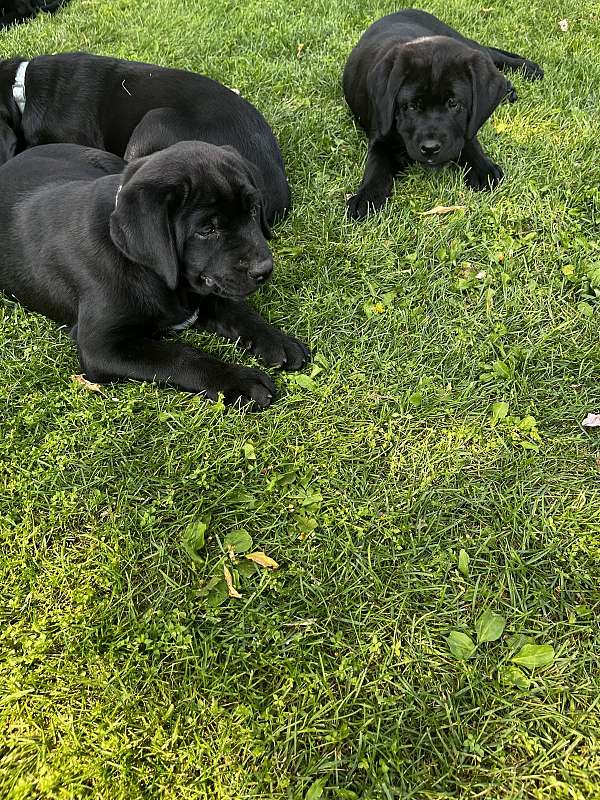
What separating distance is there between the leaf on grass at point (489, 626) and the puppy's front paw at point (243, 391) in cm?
122

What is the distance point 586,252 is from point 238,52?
3767mm

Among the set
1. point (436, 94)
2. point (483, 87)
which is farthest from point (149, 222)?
point (483, 87)

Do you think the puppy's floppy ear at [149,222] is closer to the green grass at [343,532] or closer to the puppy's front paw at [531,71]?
the green grass at [343,532]

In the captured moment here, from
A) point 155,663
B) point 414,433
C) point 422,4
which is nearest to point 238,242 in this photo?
point 414,433

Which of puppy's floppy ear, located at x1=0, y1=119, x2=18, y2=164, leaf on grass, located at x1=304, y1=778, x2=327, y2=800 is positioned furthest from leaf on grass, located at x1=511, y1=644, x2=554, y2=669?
puppy's floppy ear, located at x1=0, y1=119, x2=18, y2=164

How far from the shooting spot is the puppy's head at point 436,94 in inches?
142

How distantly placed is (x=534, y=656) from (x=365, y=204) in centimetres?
263

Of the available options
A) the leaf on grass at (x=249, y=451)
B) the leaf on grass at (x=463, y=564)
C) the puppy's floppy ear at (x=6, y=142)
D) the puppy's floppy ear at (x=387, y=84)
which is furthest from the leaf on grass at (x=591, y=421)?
the puppy's floppy ear at (x=6, y=142)

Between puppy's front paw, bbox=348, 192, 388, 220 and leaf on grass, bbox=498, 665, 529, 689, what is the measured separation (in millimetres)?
2561

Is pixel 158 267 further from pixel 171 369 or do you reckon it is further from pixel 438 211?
pixel 438 211

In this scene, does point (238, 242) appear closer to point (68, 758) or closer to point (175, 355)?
point (175, 355)

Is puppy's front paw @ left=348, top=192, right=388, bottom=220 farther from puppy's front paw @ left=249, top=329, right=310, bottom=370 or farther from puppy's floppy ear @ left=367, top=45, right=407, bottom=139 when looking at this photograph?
puppy's front paw @ left=249, top=329, right=310, bottom=370

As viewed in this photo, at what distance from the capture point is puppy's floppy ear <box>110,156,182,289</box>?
8.09ft

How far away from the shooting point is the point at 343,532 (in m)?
2.26
